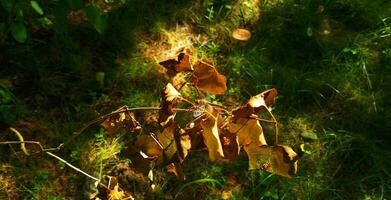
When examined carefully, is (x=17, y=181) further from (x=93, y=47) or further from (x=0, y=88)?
(x=93, y=47)

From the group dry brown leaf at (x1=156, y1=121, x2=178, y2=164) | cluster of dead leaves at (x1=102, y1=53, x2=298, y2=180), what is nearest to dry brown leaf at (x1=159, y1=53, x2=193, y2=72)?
cluster of dead leaves at (x1=102, y1=53, x2=298, y2=180)

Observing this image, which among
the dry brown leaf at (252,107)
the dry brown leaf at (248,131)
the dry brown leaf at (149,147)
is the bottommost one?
the dry brown leaf at (149,147)

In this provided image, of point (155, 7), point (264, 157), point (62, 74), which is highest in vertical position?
point (264, 157)

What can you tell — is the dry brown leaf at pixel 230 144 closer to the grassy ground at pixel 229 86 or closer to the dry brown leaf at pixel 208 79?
the dry brown leaf at pixel 208 79

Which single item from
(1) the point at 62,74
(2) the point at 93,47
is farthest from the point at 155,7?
(1) the point at 62,74

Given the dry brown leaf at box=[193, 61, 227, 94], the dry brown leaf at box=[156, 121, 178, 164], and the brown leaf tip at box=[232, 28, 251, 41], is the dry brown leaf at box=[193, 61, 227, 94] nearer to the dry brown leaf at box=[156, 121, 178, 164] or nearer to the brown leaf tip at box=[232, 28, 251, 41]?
the dry brown leaf at box=[156, 121, 178, 164]

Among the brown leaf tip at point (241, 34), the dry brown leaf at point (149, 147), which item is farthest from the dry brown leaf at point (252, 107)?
the brown leaf tip at point (241, 34)
